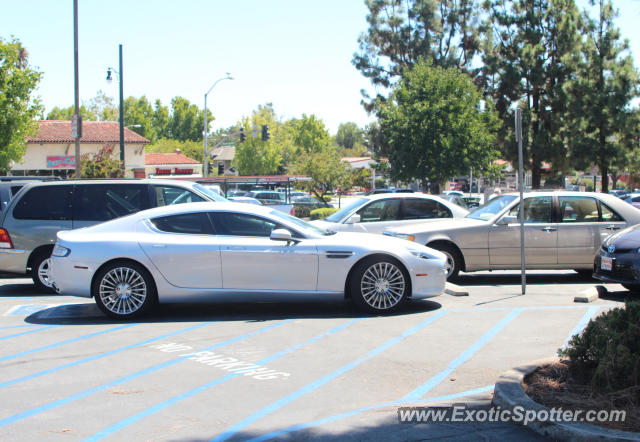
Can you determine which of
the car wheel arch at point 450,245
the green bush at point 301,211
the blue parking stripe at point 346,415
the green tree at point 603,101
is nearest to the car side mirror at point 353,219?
the car wheel arch at point 450,245

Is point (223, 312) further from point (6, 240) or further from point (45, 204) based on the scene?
point (6, 240)

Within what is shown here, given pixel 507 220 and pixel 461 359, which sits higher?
pixel 507 220

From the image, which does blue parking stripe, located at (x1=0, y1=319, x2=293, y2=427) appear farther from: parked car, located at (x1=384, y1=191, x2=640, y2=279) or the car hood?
parked car, located at (x1=384, y1=191, x2=640, y2=279)

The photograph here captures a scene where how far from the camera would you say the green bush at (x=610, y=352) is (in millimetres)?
4645

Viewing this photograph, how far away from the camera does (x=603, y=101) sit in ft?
115

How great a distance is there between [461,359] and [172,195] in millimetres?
6221

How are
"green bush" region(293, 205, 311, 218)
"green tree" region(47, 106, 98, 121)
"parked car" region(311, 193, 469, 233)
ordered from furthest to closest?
1. "green tree" region(47, 106, 98, 121)
2. "green bush" region(293, 205, 311, 218)
3. "parked car" region(311, 193, 469, 233)

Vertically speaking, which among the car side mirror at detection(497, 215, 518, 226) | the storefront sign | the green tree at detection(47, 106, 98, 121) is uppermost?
the green tree at detection(47, 106, 98, 121)

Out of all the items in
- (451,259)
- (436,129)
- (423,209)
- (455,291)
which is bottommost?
(455,291)

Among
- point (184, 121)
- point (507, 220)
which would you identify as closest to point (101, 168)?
point (507, 220)

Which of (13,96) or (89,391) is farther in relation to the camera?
(13,96)

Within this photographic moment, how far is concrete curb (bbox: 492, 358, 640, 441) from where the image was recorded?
4.06 m

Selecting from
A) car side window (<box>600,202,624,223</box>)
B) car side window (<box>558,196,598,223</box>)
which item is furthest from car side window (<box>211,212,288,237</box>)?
car side window (<box>600,202,624,223</box>)

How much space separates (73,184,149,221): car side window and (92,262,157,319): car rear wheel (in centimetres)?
252
